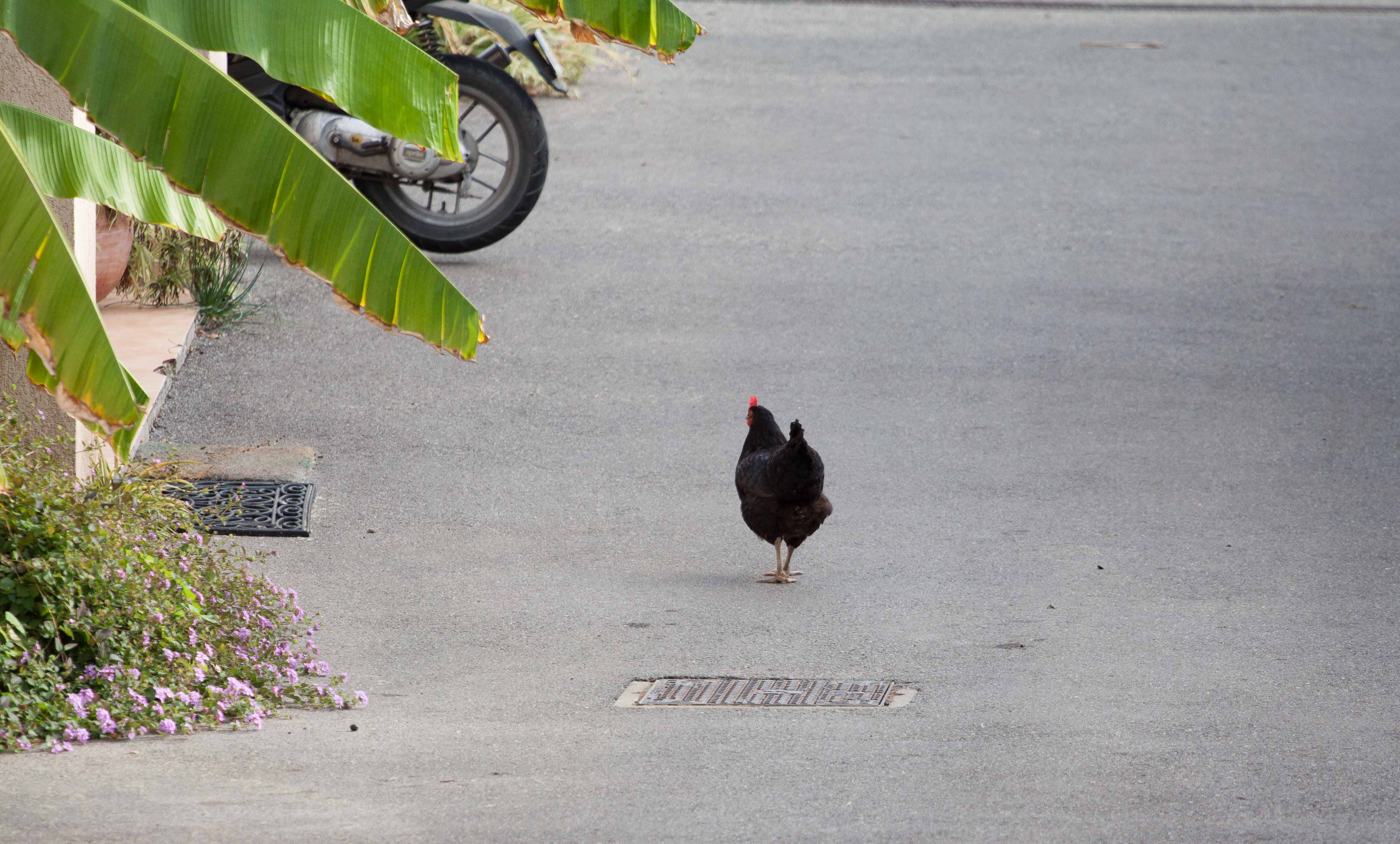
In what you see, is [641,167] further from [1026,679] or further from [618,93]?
[1026,679]

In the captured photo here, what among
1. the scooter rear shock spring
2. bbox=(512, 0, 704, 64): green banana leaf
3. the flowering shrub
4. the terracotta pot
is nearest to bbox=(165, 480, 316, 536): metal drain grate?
the flowering shrub

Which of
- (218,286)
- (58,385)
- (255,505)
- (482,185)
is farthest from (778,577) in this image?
(482,185)

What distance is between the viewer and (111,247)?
10.0 metres

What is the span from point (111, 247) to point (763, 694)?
5852mm

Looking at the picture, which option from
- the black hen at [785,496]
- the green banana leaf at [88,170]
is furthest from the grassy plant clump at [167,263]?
the green banana leaf at [88,170]

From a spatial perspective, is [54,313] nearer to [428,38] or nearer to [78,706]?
[78,706]

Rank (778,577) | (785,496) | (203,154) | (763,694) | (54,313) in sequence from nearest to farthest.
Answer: (54,313) < (203,154) < (763,694) < (785,496) < (778,577)

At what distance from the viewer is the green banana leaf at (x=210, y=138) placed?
4.62 meters

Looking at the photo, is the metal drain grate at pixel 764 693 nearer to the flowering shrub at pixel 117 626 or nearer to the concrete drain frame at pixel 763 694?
the concrete drain frame at pixel 763 694

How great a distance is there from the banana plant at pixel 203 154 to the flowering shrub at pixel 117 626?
2.76 ft

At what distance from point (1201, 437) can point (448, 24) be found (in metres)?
10.7

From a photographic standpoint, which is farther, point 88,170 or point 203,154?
point 88,170

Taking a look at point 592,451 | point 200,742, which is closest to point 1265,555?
point 592,451

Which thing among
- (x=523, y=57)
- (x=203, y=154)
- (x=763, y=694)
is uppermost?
(x=203, y=154)
